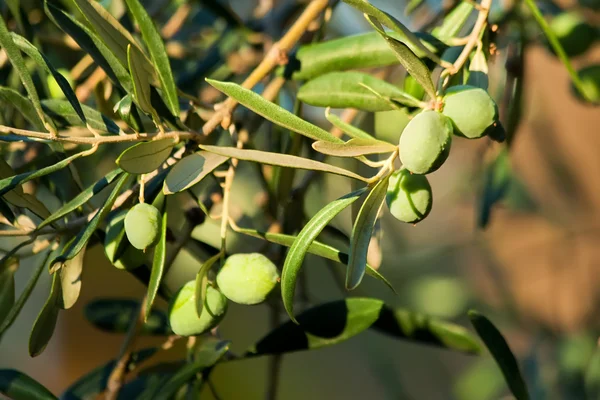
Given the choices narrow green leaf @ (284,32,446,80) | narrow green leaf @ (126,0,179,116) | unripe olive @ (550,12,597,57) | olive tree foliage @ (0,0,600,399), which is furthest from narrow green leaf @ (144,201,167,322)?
unripe olive @ (550,12,597,57)

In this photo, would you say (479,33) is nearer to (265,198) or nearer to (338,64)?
(338,64)

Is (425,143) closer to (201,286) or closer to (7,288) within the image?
(201,286)

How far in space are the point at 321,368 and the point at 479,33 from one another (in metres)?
1.96

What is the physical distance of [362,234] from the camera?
43 cm

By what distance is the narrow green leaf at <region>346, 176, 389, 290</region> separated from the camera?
1.36 feet

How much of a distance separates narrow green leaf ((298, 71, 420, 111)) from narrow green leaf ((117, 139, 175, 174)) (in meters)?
0.15

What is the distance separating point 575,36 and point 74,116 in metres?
0.56

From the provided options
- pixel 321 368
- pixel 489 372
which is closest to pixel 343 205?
pixel 489 372

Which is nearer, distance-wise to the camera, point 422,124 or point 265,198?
point 422,124

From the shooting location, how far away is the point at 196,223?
1.91 feet

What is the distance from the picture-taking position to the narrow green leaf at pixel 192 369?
0.59 meters

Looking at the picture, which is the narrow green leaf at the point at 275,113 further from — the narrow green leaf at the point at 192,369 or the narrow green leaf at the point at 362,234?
the narrow green leaf at the point at 192,369

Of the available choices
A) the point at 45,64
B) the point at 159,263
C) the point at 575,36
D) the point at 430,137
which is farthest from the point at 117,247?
the point at 575,36

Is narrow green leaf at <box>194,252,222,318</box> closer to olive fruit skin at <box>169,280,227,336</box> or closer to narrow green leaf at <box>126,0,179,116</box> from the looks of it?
olive fruit skin at <box>169,280,227,336</box>
